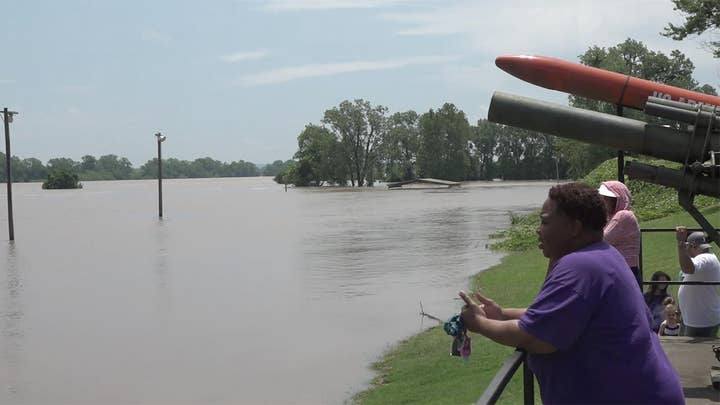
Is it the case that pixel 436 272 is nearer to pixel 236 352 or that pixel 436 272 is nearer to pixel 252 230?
pixel 236 352

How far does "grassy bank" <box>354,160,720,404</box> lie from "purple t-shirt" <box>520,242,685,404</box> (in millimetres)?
4996

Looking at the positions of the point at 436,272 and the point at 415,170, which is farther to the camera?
the point at 415,170

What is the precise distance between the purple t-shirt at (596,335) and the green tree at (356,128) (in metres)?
153

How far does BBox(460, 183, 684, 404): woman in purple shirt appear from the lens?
3150mm

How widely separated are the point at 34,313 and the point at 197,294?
14.0ft

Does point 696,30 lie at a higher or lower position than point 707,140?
higher

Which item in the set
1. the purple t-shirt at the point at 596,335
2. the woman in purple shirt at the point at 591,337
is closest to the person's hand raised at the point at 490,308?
the woman in purple shirt at the point at 591,337

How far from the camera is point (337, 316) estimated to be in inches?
704

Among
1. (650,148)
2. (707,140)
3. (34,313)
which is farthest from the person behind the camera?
(34,313)

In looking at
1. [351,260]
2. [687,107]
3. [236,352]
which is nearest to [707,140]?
[687,107]

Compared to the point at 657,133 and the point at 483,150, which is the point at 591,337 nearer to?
the point at 657,133

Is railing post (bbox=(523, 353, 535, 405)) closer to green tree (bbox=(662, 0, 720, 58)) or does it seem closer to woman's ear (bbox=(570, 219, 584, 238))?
woman's ear (bbox=(570, 219, 584, 238))

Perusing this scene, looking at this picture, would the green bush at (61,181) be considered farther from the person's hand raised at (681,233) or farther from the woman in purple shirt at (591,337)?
the woman in purple shirt at (591,337)

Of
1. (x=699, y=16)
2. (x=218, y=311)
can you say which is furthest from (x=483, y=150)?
(x=218, y=311)
